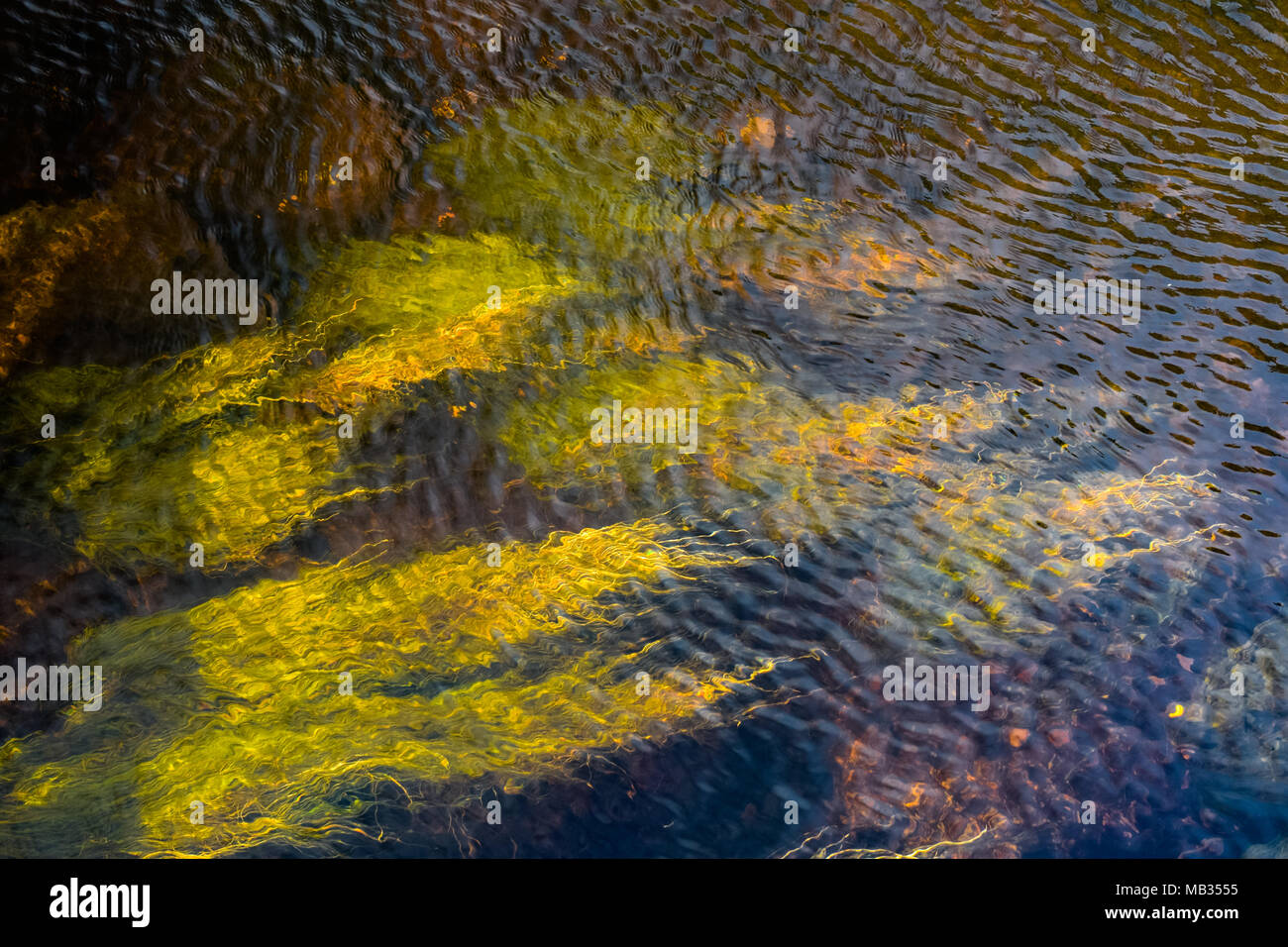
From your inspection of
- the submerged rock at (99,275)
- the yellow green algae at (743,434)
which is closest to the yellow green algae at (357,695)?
the yellow green algae at (743,434)

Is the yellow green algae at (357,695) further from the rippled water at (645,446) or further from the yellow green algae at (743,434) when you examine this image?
the yellow green algae at (743,434)

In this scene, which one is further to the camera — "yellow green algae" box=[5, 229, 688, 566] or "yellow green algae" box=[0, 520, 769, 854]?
"yellow green algae" box=[5, 229, 688, 566]

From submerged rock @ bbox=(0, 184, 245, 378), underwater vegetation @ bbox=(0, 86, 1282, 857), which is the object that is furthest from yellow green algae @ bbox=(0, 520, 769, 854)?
submerged rock @ bbox=(0, 184, 245, 378)

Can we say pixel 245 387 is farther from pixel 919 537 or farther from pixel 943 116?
pixel 943 116

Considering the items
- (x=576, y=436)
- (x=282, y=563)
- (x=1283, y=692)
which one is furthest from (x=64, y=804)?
(x=1283, y=692)

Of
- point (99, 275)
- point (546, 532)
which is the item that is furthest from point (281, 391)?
point (546, 532)

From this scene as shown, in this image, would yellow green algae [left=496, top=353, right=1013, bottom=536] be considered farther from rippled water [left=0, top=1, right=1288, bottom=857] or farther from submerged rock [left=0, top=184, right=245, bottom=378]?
submerged rock [left=0, top=184, right=245, bottom=378]
